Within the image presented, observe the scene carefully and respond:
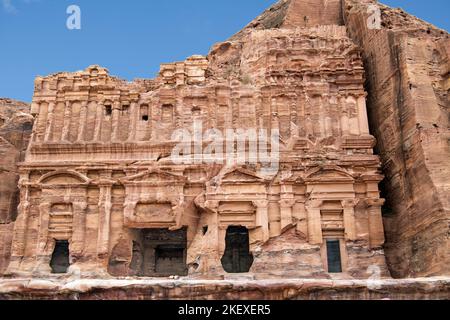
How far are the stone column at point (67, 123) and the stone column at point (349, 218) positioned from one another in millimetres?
11816

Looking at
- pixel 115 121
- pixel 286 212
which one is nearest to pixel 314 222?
pixel 286 212

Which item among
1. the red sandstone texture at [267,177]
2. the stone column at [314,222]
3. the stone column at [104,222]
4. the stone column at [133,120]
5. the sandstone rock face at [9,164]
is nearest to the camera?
the red sandstone texture at [267,177]

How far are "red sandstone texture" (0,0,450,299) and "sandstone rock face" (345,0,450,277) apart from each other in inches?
2.5

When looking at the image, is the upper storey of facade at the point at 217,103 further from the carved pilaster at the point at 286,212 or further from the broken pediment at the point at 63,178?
the carved pilaster at the point at 286,212

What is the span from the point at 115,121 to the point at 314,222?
9484 millimetres

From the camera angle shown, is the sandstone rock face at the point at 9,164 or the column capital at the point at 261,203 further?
the sandstone rock face at the point at 9,164

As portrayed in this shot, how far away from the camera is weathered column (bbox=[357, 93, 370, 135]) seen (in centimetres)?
2406

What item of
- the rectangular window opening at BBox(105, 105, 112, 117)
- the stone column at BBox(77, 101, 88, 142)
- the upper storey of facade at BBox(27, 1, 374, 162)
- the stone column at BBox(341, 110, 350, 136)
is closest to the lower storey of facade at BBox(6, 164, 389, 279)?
the upper storey of facade at BBox(27, 1, 374, 162)

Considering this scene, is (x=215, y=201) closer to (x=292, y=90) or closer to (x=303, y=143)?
(x=303, y=143)

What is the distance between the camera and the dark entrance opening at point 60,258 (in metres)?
23.2

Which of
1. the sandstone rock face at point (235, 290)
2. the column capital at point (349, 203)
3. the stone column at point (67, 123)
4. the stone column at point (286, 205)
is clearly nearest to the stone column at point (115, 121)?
the stone column at point (67, 123)

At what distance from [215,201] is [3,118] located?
1236 centimetres

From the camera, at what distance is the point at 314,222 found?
22.3 meters
